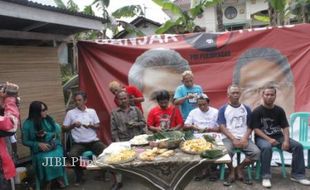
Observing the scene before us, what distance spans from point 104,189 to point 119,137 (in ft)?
2.57

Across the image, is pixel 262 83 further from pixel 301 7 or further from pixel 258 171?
pixel 301 7

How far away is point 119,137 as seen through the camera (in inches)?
217

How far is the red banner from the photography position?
20.6 feet

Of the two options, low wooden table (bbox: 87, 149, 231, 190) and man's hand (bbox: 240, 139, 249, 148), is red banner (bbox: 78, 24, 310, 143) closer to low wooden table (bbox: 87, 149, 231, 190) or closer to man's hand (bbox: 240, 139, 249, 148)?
man's hand (bbox: 240, 139, 249, 148)

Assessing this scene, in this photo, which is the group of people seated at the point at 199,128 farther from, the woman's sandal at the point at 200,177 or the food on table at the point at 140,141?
the food on table at the point at 140,141

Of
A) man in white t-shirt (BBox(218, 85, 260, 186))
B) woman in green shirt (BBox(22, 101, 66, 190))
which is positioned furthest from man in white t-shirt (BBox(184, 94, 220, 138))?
woman in green shirt (BBox(22, 101, 66, 190))

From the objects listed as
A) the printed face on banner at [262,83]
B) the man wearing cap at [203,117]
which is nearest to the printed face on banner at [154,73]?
the printed face on banner at [262,83]

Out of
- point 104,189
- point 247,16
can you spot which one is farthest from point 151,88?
point 247,16

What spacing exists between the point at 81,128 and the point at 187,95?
5.76 ft

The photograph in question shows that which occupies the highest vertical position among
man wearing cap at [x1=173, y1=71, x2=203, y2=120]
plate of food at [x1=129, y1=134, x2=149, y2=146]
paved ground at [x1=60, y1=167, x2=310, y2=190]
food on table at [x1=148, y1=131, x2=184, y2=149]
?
man wearing cap at [x1=173, y1=71, x2=203, y2=120]

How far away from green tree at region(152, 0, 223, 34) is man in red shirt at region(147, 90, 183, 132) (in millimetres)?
4306

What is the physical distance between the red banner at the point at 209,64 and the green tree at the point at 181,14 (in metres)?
2.64

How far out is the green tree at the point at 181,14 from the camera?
9.19 m


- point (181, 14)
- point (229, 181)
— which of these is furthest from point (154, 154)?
point (181, 14)
